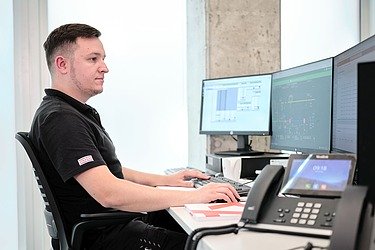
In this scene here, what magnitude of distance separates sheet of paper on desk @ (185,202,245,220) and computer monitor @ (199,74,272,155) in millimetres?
1095

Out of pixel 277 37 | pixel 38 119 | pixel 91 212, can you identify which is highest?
pixel 277 37

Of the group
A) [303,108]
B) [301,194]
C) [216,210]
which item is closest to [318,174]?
[301,194]

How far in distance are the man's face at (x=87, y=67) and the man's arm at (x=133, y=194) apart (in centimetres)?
46

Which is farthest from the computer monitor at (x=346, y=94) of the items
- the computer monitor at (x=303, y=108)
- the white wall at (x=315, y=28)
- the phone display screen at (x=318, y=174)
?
the white wall at (x=315, y=28)

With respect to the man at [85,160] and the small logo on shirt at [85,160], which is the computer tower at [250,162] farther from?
the small logo on shirt at [85,160]

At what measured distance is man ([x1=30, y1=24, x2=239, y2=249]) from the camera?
5.14 feet

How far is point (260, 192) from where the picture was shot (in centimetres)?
120

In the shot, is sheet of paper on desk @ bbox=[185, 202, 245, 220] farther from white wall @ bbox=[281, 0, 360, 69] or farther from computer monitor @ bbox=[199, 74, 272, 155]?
white wall @ bbox=[281, 0, 360, 69]

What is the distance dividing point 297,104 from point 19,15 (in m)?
1.89

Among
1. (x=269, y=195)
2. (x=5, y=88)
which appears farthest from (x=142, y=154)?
(x=269, y=195)

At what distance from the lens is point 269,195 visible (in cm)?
121

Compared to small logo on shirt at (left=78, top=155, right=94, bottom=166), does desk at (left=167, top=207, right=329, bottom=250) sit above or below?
below

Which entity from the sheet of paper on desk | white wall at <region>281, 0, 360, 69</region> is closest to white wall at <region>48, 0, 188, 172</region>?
white wall at <region>281, 0, 360, 69</region>

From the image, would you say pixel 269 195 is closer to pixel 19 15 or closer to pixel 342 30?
pixel 19 15
